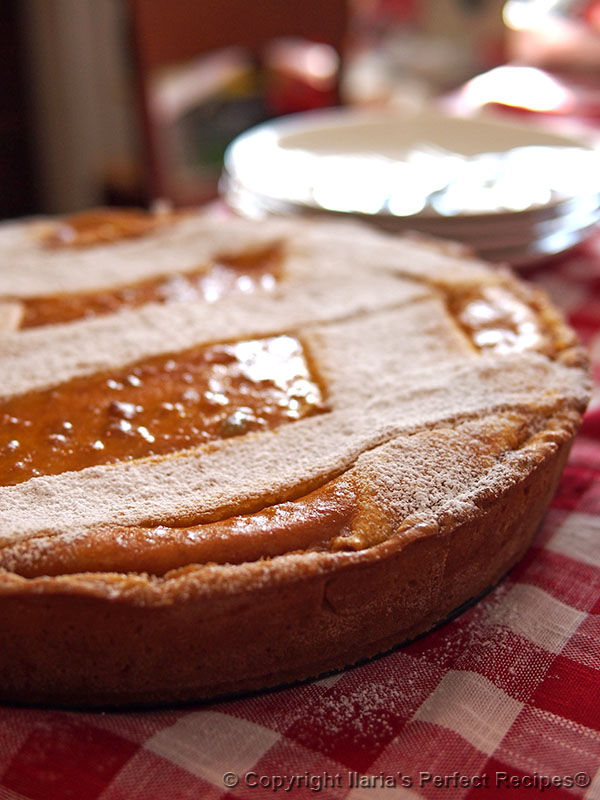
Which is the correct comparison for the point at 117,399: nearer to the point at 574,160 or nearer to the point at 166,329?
the point at 166,329

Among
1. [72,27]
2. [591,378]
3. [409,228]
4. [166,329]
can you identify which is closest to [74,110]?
[72,27]

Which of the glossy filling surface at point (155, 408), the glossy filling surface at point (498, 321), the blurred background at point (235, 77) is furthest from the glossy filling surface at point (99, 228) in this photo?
the blurred background at point (235, 77)

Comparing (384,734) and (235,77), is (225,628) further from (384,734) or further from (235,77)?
(235,77)

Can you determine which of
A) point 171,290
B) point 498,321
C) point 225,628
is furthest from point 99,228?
point 225,628

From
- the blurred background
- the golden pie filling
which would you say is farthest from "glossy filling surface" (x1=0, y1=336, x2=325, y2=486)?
the blurred background

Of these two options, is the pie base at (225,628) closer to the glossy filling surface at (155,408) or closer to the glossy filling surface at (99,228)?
the glossy filling surface at (155,408)

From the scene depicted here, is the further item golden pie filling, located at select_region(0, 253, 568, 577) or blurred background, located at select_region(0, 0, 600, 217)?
blurred background, located at select_region(0, 0, 600, 217)

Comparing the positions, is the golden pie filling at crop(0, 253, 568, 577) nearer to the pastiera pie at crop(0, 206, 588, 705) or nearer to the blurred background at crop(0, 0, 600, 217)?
the pastiera pie at crop(0, 206, 588, 705)
